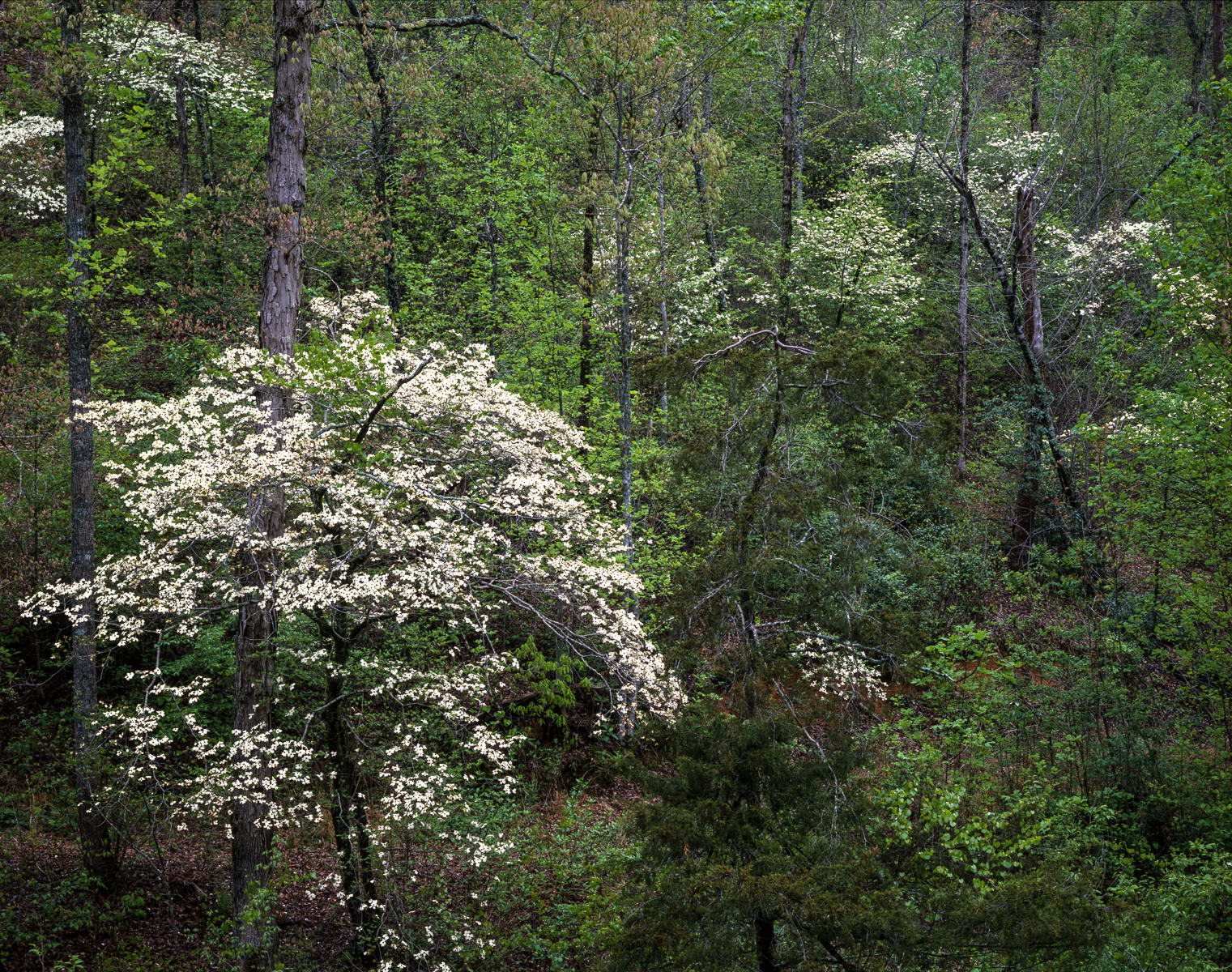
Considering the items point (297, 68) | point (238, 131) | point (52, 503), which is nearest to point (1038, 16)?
point (238, 131)

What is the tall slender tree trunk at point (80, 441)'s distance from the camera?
8.64 meters

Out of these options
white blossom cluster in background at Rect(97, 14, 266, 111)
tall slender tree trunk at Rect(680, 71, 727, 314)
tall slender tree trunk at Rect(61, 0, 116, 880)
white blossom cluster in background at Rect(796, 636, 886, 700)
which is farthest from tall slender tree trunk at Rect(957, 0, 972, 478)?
tall slender tree trunk at Rect(61, 0, 116, 880)

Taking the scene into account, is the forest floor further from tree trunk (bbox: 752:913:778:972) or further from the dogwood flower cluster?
tree trunk (bbox: 752:913:778:972)

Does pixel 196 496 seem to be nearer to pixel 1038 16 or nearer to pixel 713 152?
pixel 713 152

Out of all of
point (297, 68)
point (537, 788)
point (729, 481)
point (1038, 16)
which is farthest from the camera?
point (1038, 16)

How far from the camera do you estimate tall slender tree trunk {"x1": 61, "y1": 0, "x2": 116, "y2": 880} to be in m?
8.64

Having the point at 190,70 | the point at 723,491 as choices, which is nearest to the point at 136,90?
the point at 190,70

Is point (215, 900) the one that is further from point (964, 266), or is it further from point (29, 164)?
point (964, 266)

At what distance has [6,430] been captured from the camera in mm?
12109

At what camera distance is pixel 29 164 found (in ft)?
41.2

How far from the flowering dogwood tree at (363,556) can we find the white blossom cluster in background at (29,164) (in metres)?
8.82

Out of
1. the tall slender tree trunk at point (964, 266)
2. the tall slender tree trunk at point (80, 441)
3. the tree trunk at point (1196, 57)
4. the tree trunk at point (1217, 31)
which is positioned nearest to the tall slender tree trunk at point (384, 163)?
the tall slender tree trunk at point (80, 441)

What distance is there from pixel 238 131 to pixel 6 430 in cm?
920

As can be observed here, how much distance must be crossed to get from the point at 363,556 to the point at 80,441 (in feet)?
15.3
